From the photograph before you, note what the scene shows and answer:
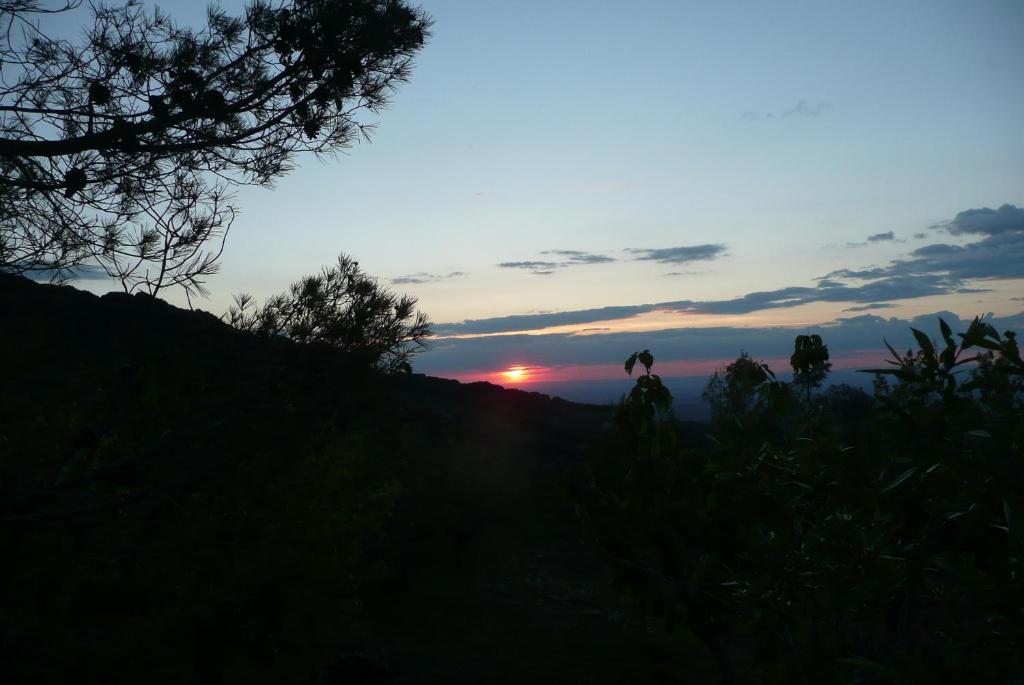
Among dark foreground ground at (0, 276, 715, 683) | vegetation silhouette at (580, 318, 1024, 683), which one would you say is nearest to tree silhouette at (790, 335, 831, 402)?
vegetation silhouette at (580, 318, 1024, 683)

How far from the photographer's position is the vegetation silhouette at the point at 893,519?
241 centimetres

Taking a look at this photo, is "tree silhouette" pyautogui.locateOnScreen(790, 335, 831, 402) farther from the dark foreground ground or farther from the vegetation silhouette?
the dark foreground ground

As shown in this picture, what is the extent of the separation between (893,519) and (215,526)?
251 inches

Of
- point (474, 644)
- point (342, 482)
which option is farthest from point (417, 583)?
point (342, 482)

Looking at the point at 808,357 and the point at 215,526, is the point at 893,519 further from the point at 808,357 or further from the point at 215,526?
the point at 215,526

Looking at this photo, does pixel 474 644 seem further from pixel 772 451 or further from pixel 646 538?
pixel 772 451

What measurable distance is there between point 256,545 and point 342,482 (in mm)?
1678

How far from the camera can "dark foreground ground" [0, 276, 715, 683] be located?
20.6ft

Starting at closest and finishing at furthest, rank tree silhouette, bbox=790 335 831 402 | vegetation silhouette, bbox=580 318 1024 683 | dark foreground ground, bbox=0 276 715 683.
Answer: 1. vegetation silhouette, bbox=580 318 1024 683
2. tree silhouette, bbox=790 335 831 402
3. dark foreground ground, bbox=0 276 715 683

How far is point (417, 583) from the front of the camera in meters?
18.8

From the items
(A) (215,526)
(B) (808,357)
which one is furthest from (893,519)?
(A) (215,526)

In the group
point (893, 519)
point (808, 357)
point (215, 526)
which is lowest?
point (215, 526)

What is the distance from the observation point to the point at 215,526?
749 cm

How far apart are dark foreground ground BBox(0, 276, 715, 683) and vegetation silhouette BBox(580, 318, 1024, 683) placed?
2.54 metres
